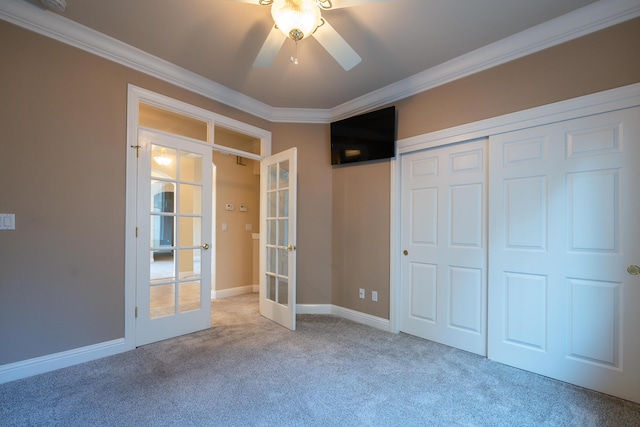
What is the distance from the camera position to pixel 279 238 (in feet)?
11.5

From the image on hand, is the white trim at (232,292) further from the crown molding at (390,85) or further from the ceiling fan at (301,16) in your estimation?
the ceiling fan at (301,16)

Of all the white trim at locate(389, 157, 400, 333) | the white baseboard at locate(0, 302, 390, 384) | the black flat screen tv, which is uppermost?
the black flat screen tv

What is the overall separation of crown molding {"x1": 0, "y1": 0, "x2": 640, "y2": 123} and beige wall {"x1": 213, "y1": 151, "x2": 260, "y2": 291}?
1477mm

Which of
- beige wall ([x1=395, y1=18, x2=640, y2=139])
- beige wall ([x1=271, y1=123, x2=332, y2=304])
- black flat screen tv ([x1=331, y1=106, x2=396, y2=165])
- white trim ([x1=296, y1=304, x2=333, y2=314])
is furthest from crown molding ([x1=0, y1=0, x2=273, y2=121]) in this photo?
white trim ([x1=296, y1=304, x2=333, y2=314])

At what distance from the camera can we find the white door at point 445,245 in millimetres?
2676

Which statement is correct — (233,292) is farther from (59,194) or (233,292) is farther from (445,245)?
(445,245)

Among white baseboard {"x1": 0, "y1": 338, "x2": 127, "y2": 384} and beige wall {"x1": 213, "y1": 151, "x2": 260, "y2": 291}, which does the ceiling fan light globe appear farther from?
beige wall {"x1": 213, "y1": 151, "x2": 260, "y2": 291}

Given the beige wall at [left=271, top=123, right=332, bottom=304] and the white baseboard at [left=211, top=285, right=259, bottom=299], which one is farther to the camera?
the white baseboard at [left=211, top=285, right=259, bottom=299]

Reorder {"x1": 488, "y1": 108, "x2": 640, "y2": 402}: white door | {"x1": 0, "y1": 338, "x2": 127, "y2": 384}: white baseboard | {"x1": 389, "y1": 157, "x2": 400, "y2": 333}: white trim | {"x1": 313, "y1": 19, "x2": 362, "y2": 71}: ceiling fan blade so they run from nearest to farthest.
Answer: {"x1": 313, "y1": 19, "x2": 362, "y2": 71}: ceiling fan blade → {"x1": 488, "y1": 108, "x2": 640, "y2": 402}: white door → {"x1": 0, "y1": 338, "x2": 127, "y2": 384}: white baseboard → {"x1": 389, "y1": 157, "x2": 400, "y2": 333}: white trim

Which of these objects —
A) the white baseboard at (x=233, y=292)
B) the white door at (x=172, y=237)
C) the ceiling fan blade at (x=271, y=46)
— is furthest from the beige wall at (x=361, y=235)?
the white baseboard at (x=233, y=292)

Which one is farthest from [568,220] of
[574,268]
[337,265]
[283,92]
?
[283,92]

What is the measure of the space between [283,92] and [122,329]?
9.75ft

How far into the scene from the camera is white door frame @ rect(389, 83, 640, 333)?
79.0 inches

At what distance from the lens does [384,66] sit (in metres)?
2.82
